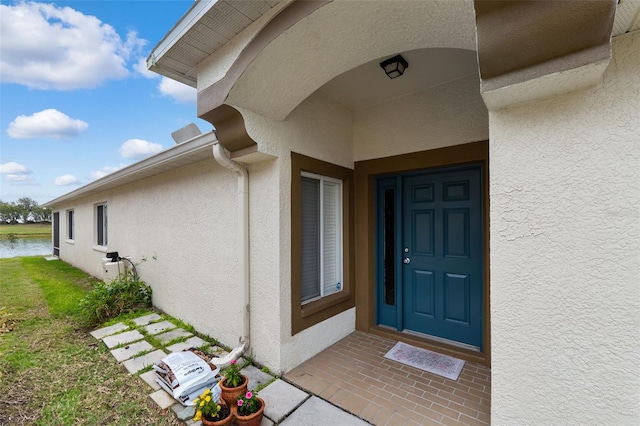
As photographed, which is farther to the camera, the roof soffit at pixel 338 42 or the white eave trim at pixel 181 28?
the white eave trim at pixel 181 28

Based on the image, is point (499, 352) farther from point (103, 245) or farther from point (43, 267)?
point (43, 267)

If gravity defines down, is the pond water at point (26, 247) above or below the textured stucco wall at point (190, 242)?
below

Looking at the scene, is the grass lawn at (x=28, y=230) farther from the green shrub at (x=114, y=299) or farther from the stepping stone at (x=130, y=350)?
the stepping stone at (x=130, y=350)

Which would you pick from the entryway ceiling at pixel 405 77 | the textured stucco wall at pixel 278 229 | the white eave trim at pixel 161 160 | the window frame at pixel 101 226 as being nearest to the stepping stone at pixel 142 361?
the textured stucco wall at pixel 278 229

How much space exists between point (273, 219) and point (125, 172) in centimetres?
501

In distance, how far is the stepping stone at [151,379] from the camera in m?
3.34

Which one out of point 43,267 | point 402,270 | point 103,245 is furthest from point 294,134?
point 43,267

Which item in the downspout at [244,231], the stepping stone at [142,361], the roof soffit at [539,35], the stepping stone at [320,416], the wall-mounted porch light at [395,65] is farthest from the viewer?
the downspout at [244,231]

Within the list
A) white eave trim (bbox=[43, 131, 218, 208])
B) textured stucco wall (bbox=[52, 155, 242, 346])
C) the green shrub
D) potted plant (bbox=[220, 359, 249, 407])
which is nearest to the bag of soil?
potted plant (bbox=[220, 359, 249, 407])

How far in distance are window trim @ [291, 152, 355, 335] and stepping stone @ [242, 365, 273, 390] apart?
64 centimetres

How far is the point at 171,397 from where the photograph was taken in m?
3.14

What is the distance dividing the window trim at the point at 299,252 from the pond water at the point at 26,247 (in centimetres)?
2161

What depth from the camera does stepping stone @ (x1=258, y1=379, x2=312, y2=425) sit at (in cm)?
286

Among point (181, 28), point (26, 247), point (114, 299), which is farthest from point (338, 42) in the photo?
point (26, 247)
